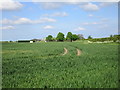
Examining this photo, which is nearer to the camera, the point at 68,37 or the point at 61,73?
the point at 61,73

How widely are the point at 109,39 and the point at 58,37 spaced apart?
2801 inches

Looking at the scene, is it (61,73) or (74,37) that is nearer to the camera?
(61,73)

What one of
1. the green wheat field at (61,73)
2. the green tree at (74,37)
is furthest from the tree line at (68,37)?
the green wheat field at (61,73)

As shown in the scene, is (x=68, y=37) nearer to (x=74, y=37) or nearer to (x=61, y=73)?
(x=74, y=37)

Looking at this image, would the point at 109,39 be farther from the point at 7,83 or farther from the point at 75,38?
the point at 7,83

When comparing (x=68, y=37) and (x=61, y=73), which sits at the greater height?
(x=68, y=37)

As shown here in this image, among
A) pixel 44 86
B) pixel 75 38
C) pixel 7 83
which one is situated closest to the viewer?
pixel 44 86

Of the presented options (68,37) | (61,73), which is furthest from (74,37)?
(61,73)

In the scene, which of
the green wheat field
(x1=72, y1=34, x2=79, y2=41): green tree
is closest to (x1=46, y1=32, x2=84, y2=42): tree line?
(x1=72, y1=34, x2=79, y2=41): green tree

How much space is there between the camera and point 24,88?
7613 millimetres

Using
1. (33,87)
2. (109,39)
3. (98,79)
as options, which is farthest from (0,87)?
(109,39)

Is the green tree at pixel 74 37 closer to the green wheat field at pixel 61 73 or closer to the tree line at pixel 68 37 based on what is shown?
the tree line at pixel 68 37

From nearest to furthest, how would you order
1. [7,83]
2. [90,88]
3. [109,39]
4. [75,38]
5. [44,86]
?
[90,88], [44,86], [7,83], [109,39], [75,38]

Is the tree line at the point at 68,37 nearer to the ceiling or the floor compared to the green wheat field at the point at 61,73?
nearer to the ceiling
